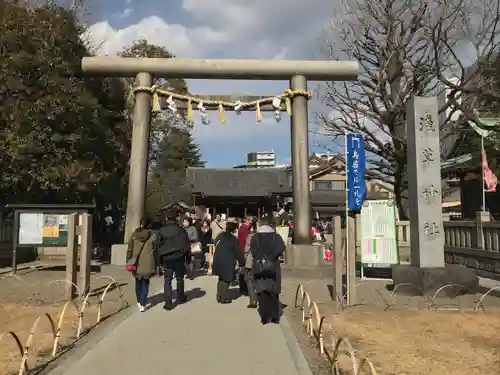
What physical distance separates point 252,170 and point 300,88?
2782cm

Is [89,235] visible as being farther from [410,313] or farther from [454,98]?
[454,98]

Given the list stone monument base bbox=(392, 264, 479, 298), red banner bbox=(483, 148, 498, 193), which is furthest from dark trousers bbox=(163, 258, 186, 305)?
red banner bbox=(483, 148, 498, 193)

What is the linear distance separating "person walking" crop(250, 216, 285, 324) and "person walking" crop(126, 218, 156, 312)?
207 cm

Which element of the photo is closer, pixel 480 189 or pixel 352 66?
pixel 352 66

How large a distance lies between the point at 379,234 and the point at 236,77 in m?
6.51

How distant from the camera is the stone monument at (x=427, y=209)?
1154 cm

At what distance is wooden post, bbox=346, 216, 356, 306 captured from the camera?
32.4 feet

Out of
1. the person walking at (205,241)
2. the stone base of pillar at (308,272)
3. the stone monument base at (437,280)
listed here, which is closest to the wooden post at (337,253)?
the stone monument base at (437,280)

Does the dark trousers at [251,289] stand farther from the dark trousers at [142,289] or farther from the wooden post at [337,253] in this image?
the dark trousers at [142,289]

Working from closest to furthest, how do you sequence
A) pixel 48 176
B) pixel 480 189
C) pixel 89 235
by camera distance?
pixel 89 235 → pixel 48 176 → pixel 480 189

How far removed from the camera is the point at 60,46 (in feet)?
61.7

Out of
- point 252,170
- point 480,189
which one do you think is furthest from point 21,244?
point 252,170

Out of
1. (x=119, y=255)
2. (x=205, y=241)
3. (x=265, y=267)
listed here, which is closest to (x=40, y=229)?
(x=119, y=255)

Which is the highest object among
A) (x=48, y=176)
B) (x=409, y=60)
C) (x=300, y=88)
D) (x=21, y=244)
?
(x=409, y=60)
